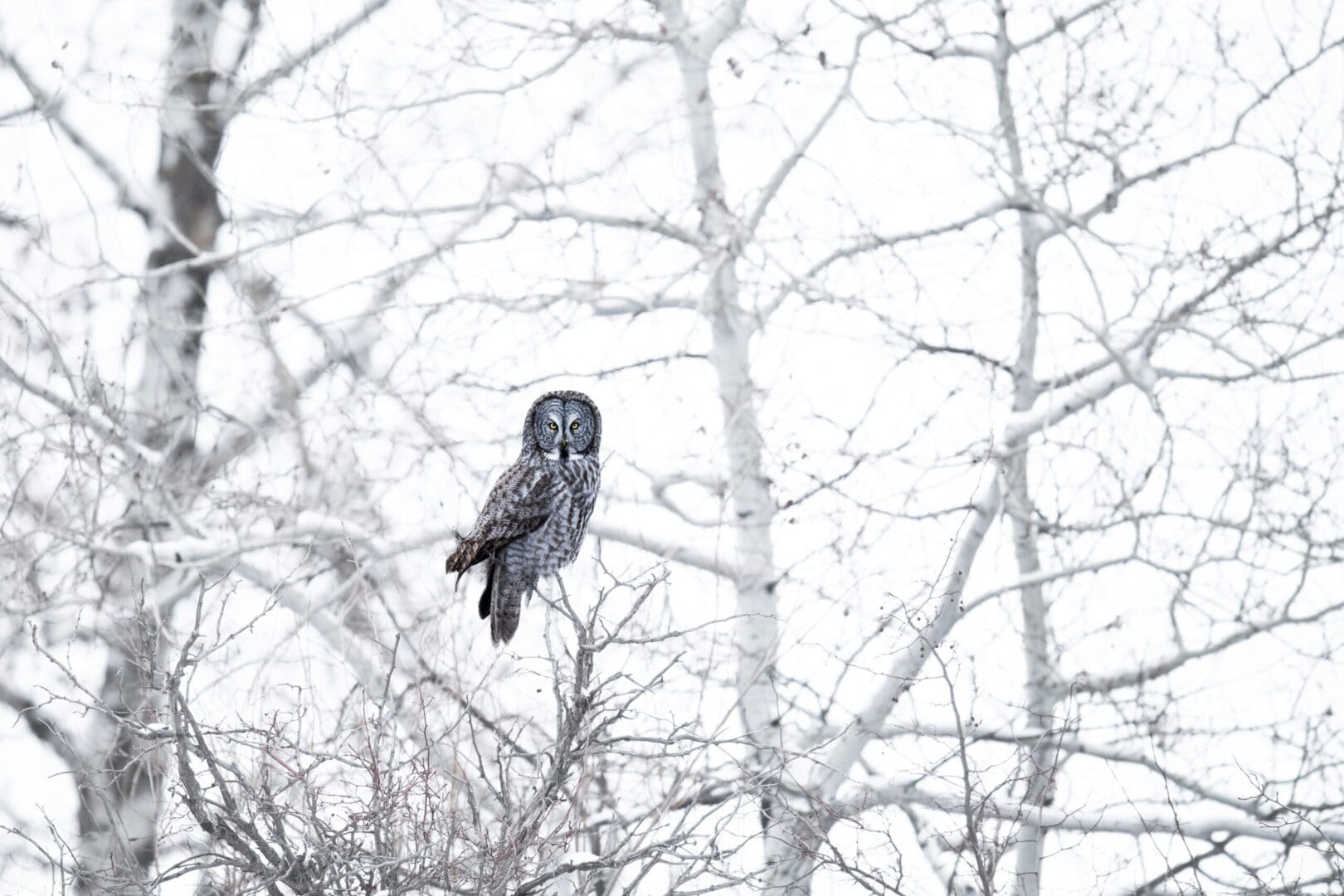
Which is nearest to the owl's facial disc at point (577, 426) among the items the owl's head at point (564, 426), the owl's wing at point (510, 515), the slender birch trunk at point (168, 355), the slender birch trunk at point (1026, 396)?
the owl's head at point (564, 426)

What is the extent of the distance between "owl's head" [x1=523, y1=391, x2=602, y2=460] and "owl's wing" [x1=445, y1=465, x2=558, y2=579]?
12 centimetres

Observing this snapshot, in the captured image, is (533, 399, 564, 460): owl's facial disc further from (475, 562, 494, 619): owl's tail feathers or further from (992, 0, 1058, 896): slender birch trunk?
(992, 0, 1058, 896): slender birch trunk

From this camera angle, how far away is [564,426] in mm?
6547

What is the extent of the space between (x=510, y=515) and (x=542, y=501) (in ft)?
0.48

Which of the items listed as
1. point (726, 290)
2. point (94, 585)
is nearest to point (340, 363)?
point (94, 585)

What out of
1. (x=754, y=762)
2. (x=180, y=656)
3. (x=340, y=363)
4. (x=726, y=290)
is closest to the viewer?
(x=180, y=656)

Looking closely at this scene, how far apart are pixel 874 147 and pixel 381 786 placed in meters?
7.44

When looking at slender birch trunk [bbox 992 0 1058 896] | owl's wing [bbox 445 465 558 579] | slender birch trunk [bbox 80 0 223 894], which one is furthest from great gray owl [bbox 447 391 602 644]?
slender birch trunk [bbox 992 0 1058 896]

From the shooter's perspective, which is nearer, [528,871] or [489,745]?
[528,871]

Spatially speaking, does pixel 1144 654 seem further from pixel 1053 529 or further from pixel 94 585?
pixel 94 585

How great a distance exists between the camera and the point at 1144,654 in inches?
435

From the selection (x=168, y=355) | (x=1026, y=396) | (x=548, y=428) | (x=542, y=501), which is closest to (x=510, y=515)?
(x=542, y=501)

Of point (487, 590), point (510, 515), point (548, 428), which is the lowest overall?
point (487, 590)

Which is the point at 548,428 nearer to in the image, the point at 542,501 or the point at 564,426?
the point at 564,426
